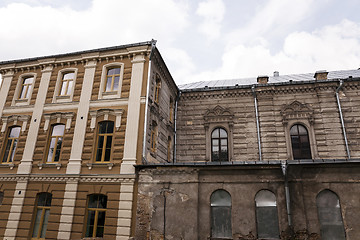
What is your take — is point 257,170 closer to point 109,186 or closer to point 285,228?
point 285,228

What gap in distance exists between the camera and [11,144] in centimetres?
1470

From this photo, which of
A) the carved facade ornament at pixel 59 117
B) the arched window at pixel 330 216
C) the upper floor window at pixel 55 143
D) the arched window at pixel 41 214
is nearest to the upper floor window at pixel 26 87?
the carved facade ornament at pixel 59 117

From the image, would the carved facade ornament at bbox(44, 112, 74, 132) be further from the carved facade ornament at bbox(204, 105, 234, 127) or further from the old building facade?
the carved facade ornament at bbox(204, 105, 234, 127)

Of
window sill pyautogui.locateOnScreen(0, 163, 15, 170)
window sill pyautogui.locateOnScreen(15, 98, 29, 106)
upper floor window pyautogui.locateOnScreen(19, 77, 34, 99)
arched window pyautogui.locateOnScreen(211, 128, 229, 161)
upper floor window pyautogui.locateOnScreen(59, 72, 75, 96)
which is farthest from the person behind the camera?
arched window pyautogui.locateOnScreen(211, 128, 229, 161)

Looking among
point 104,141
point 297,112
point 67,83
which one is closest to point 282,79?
point 297,112

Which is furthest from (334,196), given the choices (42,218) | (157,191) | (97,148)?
(42,218)

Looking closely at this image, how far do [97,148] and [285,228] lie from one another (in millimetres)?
9241

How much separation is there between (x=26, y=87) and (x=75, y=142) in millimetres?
5722

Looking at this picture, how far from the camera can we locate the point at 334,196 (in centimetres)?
1041

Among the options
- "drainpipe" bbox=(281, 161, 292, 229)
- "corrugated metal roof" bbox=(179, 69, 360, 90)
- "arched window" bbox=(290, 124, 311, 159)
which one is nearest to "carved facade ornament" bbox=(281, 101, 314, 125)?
"arched window" bbox=(290, 124, 311, 159)

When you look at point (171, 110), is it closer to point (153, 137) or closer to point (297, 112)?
point (153, 137)

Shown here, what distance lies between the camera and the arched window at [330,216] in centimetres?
998

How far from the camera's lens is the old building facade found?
474 inches

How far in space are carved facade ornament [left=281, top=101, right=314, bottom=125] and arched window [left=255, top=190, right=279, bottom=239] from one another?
712 centimetres
